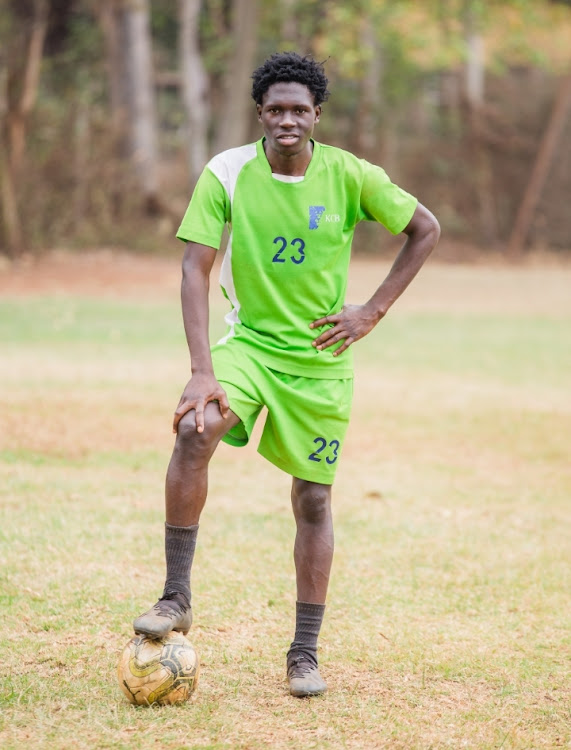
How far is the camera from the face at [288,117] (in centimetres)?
382

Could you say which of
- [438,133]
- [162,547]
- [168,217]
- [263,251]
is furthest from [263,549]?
[438,133]

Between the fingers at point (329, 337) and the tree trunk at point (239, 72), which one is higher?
the tree trunk at point (239, 72)

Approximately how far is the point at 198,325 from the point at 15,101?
1583 cm

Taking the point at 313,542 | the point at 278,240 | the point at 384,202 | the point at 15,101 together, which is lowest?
the point at 313,542

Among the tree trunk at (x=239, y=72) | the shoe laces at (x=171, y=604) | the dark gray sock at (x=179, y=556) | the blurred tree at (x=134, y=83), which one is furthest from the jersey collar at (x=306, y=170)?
the blurred tree at (x=134, y=83)

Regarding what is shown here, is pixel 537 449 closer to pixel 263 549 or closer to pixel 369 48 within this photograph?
pixel 263 549

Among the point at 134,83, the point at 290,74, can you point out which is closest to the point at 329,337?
the point at 290,74

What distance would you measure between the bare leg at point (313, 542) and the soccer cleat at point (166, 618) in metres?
0.52

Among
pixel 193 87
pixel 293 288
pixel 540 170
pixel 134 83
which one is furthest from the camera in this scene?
pixel 540 170

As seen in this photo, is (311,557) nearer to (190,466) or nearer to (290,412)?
(290,412)

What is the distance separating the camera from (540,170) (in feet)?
85.7

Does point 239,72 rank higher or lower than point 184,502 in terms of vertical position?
higher

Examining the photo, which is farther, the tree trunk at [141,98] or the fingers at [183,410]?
the tree trunk at [141,98]

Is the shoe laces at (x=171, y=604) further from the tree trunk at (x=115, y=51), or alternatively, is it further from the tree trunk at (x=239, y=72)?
the tree trunk at (x=115, y=51)
